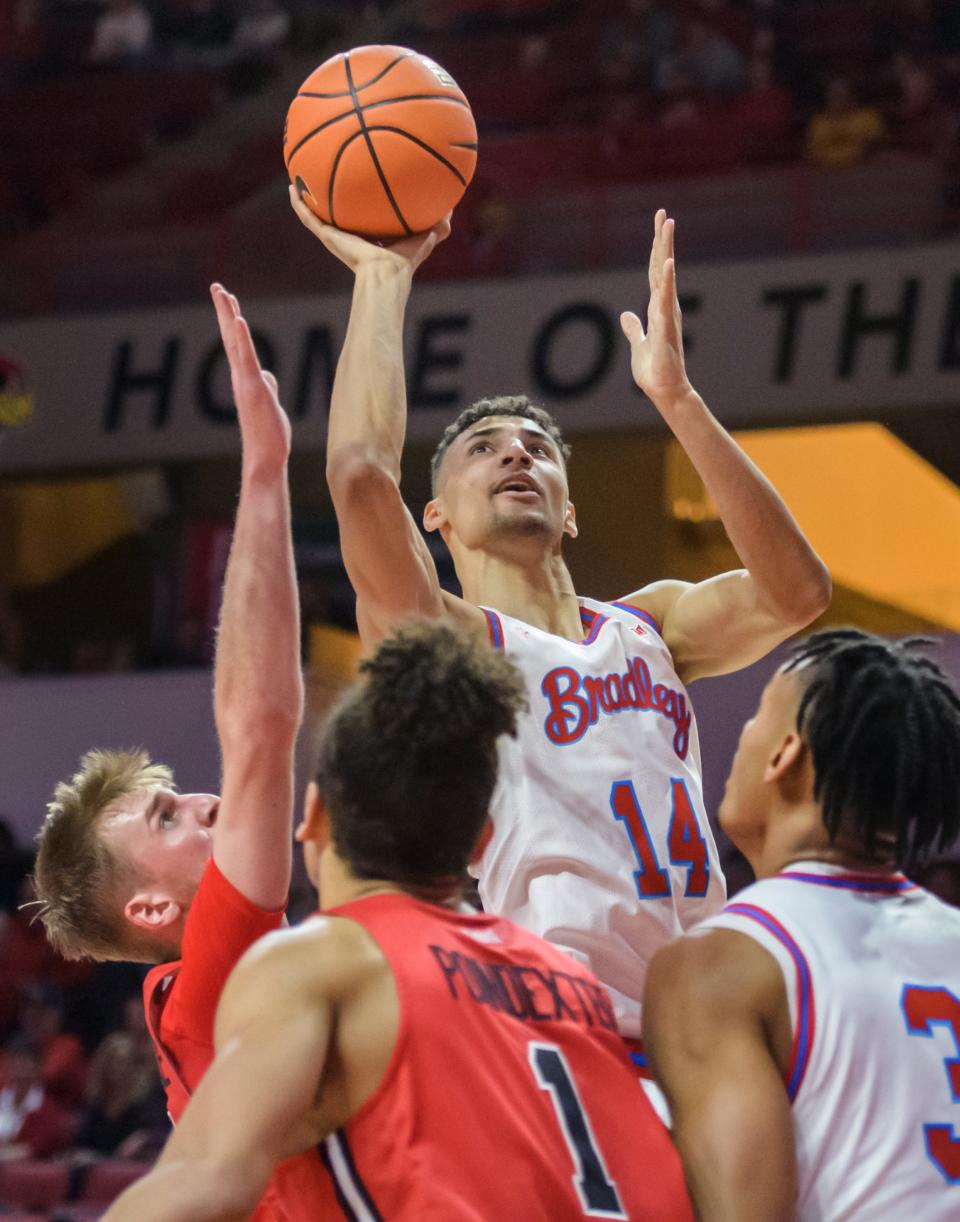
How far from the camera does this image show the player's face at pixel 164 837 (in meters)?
3.12

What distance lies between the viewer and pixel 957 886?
8.84 meters

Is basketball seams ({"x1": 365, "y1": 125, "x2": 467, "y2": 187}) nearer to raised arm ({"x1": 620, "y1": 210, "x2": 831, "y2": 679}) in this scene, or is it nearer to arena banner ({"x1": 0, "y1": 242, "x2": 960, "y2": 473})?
raised arm ({"x1": 620, "y1": 210, "x2": 831, "y2": 679})

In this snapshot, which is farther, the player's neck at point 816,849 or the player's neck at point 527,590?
the player's neck at point 527,590

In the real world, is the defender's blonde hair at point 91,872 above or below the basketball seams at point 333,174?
below

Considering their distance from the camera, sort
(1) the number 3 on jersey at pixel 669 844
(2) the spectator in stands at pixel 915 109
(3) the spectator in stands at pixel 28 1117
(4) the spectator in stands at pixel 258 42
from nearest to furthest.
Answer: (1) the number 3 on jersey at pixel 669 844 → (3) the spectator in stands at pixel 28 1117 → (2) the spectator in stands at pixel 915 109 → (4) the spectator in stands at pixel 258 42

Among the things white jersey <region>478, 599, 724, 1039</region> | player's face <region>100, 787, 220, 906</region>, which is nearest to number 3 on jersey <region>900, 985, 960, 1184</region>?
white jersey <region>478, 599, 724, 1039</region>

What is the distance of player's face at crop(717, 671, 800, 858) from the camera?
101 inches

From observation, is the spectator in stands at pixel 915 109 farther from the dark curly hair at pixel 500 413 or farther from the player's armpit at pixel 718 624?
the player's armpit at pixel 718 624

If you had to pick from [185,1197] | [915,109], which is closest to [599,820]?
[185,1197]

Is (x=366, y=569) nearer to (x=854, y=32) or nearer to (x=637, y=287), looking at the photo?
(x=637, y=287)

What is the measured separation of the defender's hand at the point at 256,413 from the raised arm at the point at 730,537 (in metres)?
1.04

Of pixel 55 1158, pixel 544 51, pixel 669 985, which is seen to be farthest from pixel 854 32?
pixel 669 985

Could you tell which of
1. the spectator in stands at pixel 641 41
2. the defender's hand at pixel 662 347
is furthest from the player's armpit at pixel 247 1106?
the spectator in stands at pixel 641 41

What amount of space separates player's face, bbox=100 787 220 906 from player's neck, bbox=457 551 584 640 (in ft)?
3.01
